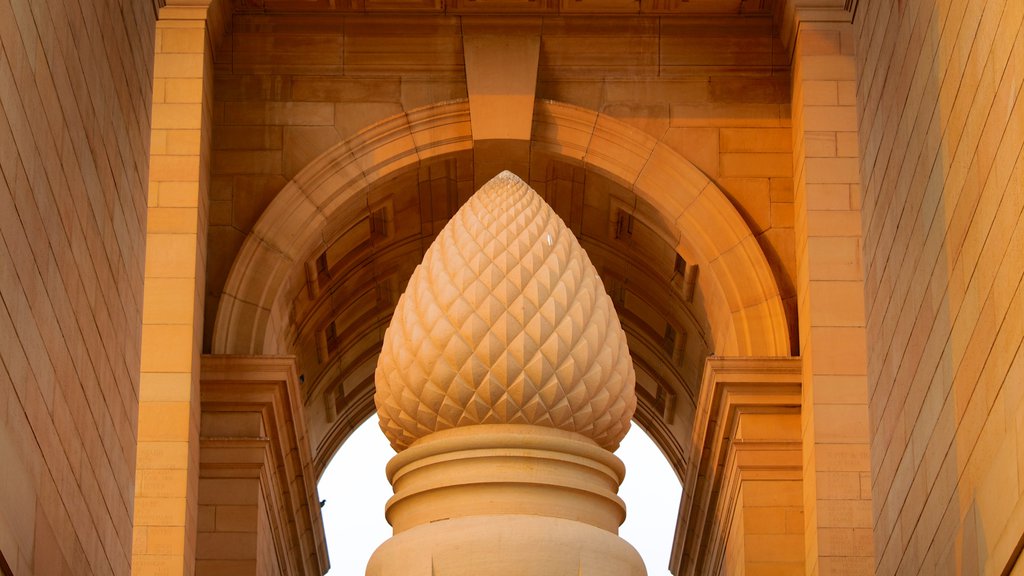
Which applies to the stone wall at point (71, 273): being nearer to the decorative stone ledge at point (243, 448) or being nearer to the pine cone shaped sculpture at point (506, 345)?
the pine cone shaped sculpture at point (506, 345)

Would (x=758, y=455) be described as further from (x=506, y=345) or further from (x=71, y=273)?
(x=506, y=345)

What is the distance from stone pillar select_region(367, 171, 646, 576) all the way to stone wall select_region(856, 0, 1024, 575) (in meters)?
2.93

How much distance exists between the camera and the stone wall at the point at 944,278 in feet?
53.9

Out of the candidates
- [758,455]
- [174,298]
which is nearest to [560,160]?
[758,455]

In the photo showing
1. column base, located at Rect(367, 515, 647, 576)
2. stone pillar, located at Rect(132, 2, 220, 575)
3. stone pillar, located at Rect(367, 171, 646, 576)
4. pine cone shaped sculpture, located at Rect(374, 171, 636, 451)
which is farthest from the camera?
stone pillar, located at Rect(132, 2, 220, 575)

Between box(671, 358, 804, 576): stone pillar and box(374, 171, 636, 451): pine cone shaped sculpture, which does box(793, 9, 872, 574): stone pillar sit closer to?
box(671, 358, 804, 576): stone pillar

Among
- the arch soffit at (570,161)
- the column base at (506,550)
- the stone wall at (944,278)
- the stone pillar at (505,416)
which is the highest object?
the arch soffit at (570,161)

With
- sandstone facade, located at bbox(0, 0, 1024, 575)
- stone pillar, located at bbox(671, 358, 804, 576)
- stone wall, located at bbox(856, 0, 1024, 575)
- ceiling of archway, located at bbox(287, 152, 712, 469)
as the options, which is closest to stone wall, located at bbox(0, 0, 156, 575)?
sandstone facade, located at bbox(0, 0, 1024, 575)

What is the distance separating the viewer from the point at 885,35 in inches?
895

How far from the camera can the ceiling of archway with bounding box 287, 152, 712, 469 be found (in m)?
32.3

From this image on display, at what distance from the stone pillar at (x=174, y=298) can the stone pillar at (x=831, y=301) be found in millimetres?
7753

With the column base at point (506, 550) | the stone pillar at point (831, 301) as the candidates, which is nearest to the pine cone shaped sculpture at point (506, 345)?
the column base at point (506, 550)

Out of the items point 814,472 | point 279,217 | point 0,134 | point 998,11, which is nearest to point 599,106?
point 279,217

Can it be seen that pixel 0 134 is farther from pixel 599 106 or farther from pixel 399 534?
pixel 599 106
